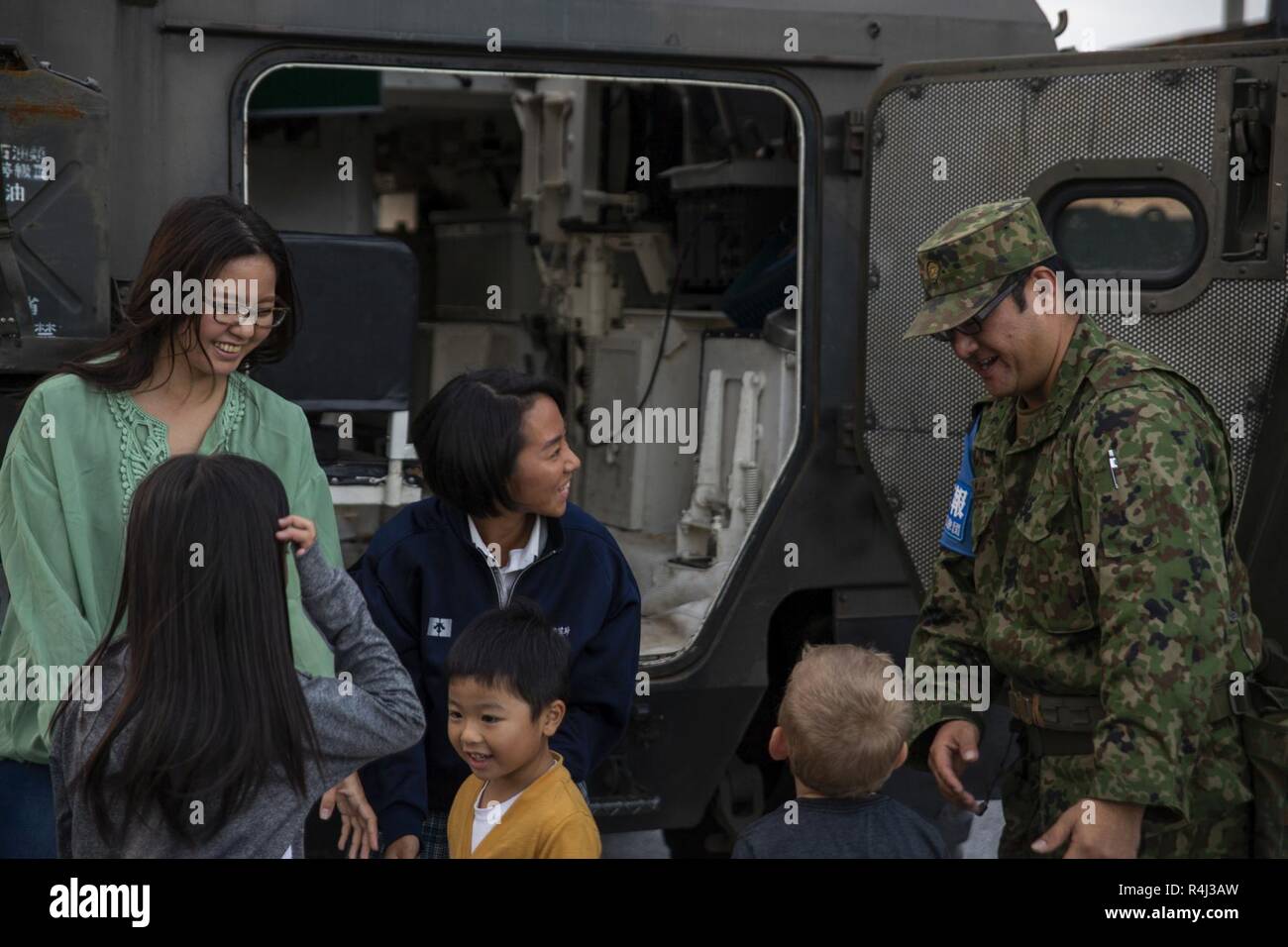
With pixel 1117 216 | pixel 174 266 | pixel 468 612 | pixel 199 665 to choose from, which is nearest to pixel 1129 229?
pixel 1117 216

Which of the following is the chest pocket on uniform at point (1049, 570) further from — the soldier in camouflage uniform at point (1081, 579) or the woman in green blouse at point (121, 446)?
the woman in green blouse at point (121, 446)

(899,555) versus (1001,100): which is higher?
(1001,100)

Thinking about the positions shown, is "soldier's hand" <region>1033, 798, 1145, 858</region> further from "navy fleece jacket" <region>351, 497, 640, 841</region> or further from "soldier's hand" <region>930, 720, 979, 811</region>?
"navy fleece jacket" <region>351, 497, 640, 841</region>

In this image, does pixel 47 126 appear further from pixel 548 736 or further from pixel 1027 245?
pixel 1027 245

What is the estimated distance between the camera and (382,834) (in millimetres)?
2633

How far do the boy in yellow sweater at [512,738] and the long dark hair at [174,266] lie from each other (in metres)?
0.60

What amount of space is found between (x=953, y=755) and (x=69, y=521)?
4.62ft

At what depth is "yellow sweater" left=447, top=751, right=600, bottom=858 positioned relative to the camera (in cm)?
232

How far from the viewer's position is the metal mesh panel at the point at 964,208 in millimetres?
3148

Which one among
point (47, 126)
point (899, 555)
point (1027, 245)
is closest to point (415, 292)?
point (47, 126)

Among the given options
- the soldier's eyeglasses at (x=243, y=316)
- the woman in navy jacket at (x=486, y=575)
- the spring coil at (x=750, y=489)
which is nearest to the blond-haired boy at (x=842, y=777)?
the woman in navy jacket at (x=486, y=575)

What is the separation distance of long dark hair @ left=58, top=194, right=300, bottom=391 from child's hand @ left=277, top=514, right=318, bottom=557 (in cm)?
44

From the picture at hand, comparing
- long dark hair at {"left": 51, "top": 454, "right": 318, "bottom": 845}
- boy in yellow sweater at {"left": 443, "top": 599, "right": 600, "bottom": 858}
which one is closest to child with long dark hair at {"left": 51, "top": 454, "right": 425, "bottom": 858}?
long dark hair at {"left": 51, "top": 454, "right": 318, "bottom": 845}

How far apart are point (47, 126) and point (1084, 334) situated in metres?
1.86
